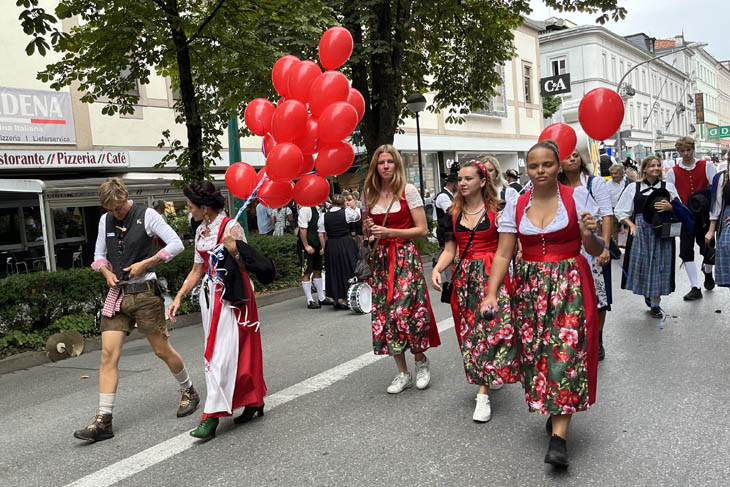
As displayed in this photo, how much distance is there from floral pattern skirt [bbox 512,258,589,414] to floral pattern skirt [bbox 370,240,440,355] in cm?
134

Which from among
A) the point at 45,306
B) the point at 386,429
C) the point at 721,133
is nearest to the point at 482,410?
the point at 386,429

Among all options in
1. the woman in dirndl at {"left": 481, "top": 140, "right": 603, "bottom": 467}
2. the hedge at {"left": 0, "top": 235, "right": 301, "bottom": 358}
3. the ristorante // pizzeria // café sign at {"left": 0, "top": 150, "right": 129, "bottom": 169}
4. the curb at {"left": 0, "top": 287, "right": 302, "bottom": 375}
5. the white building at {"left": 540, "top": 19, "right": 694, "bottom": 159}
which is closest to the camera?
the woman in dirndl at {"left": 481, "top": 140, "right": 603, "bottom": 467}

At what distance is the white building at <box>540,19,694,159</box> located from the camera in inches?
1988

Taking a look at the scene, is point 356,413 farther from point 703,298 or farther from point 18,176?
point 18,176

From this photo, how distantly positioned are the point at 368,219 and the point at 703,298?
5.34 m

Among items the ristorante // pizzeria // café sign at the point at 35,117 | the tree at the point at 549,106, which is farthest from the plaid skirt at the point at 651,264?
the tree at the point at 549,106

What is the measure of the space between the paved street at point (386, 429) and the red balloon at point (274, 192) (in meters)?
1.54

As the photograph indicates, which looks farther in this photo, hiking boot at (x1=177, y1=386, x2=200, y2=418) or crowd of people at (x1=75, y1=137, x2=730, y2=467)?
hiking boot at (x1=177, y1=386, x2=200, y2=418)

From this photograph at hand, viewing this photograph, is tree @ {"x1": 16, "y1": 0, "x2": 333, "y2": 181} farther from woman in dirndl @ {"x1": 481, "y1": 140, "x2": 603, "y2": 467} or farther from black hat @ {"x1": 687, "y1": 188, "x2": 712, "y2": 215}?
woman in dirndl @ {"x1": 481, "y1": 140, "x2": 603, "y2": 467}

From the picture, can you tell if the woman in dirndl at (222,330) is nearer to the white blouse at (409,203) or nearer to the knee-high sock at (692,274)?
the white blouse at (409,203)

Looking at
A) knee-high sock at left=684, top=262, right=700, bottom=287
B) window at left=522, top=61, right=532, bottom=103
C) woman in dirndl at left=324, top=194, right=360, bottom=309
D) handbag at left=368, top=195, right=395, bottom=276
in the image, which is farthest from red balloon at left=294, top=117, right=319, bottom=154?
window at left=522, top=61, right=532, bottom=103

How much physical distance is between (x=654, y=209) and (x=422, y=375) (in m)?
3.77

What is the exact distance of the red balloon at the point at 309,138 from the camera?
4867mm

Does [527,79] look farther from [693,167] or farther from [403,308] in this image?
[403,308]
